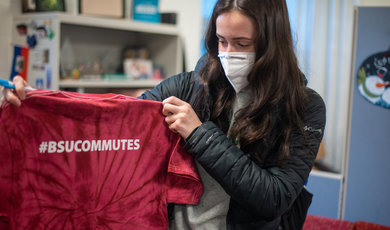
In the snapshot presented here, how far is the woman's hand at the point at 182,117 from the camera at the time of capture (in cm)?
109

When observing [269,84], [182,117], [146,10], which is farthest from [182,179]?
[146,10]

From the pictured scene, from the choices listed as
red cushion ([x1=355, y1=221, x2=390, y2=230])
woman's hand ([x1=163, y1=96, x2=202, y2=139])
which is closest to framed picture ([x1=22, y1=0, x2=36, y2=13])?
woman's hand ([x1=163, y1=96, x2=202, y2=139])

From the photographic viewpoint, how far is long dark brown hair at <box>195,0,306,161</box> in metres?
1.10

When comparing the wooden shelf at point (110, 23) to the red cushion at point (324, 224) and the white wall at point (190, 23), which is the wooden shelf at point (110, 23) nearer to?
the white wall at point (190, 23)

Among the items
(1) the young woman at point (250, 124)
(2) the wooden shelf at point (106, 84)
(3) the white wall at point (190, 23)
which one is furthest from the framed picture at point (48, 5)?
(1) the young woman at point (250, 124)

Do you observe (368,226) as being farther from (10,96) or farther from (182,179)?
(10,96)

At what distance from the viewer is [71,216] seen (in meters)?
1.14

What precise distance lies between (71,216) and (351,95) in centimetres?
212

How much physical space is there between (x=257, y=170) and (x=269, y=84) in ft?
0.82

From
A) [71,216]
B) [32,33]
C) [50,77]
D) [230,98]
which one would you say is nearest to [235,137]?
[230,98]

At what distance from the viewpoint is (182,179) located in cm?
119

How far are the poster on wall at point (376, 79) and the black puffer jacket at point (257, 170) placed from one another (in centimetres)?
160

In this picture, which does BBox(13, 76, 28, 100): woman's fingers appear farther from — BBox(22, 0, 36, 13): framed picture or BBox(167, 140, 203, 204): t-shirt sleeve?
BBox(22, 0, 36, 13): framed picture

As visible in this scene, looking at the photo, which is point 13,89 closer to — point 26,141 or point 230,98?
point 26,141
